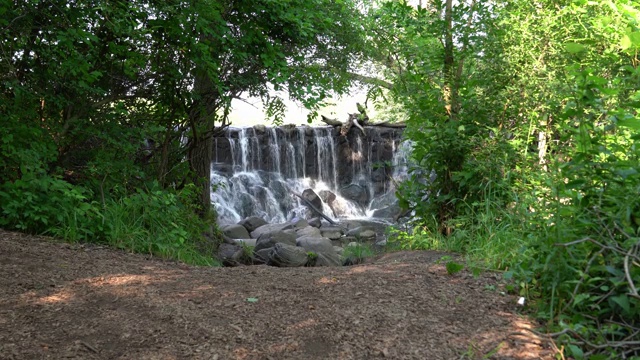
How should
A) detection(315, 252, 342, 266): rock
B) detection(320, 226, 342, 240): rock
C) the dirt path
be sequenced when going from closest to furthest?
the dirt path < detection(315, 252, 342, 266): rock < detection(320, 226, 342, 240): rock

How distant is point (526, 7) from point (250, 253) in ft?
17.1

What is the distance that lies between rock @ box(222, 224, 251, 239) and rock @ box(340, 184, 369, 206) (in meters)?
5.92

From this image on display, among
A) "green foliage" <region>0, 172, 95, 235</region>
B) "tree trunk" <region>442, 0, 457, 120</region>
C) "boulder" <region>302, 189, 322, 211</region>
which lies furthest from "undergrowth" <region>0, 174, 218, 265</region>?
"boulder" <region>302, 189, 322, 211</region>

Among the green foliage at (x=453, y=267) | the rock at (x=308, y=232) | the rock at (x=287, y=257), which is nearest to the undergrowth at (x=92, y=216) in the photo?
the rock at (x=287, y=257)

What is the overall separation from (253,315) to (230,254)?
5747 millimetres

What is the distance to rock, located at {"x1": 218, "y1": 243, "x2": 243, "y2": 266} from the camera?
27.9 ft

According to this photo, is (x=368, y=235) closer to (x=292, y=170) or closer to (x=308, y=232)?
(x=308, y=232)

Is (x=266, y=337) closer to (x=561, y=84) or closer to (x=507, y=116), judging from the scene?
(x=561, y=84)

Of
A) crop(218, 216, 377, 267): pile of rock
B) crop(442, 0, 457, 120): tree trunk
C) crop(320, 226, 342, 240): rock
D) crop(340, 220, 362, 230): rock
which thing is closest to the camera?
crop(442, 0, 457, 120): tree trunk

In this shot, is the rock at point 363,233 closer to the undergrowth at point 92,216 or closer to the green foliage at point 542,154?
the green foliage at point 542,154

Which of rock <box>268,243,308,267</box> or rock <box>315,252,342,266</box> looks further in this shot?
rock <box>315,252,342,266</box>

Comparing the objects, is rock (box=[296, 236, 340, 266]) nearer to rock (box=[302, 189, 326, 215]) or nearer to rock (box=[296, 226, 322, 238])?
rock (box=[296, 226, 322, 238])

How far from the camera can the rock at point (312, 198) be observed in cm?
1667

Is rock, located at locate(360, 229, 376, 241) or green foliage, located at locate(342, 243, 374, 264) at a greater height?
green foliage, located at locate(342, 243, 374, 264)
